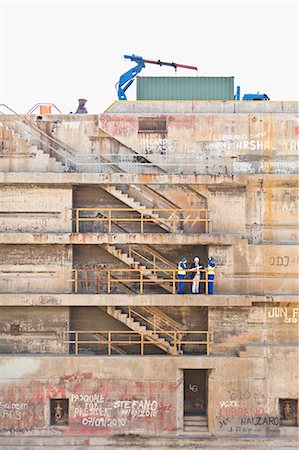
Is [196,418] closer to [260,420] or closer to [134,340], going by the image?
[260,420]

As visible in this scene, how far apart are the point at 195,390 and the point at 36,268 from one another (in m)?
8.02

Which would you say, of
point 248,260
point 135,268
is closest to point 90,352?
point 135,268

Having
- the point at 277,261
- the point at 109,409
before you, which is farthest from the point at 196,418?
the point at 277,261

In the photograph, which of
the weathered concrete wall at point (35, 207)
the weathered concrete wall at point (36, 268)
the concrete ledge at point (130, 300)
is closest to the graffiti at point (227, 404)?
the concrete ledge at point (130, 300)

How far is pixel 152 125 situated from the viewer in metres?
18.7

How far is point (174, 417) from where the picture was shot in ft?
57.1

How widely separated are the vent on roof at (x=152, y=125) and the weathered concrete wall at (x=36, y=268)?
561cm

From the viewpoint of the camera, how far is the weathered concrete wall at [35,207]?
59.6 ft

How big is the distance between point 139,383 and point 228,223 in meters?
6.95

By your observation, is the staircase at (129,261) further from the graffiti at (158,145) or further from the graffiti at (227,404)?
the graffiti at (227,404)

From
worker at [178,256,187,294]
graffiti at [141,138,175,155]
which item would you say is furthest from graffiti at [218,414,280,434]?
graffiti at [141,138,175,155]

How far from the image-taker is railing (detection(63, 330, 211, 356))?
1764 cm

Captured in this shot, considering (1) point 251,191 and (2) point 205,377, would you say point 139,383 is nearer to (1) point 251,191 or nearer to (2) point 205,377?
(2) point 205,377

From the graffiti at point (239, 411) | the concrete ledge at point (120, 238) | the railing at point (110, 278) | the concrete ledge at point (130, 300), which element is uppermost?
the concrete ledge at point (120, 238)
